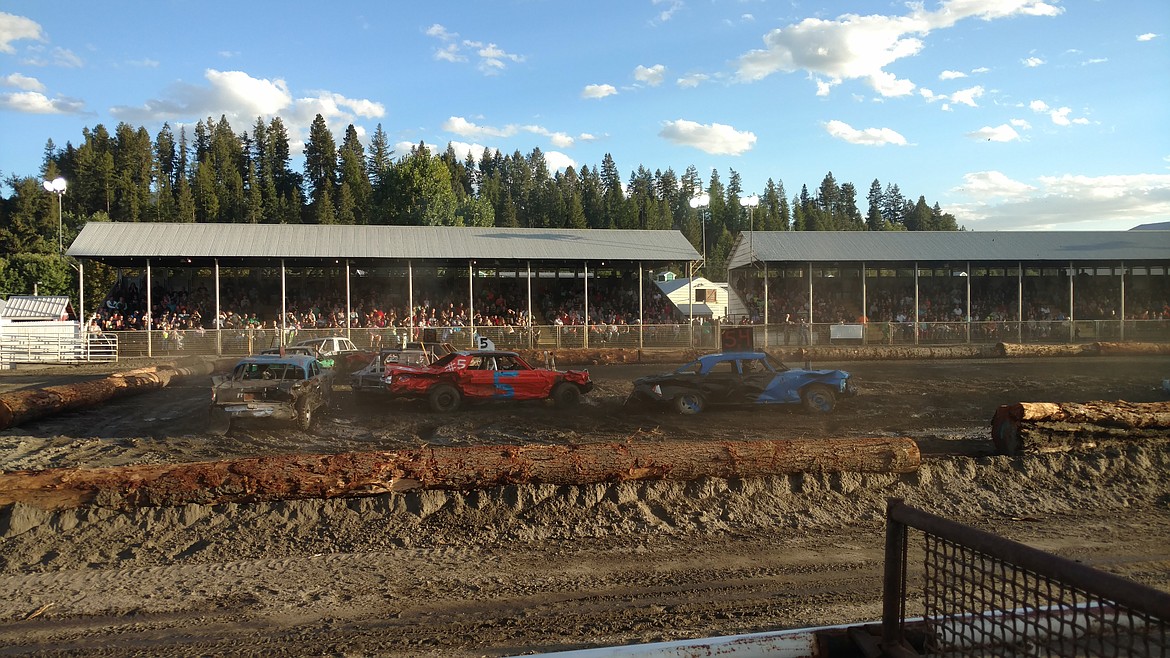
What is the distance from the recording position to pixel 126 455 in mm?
11156

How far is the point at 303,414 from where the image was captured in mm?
13641

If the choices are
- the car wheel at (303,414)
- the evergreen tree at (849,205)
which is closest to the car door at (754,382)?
A: the car wheel at (303,414)

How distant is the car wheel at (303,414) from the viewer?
13.6m

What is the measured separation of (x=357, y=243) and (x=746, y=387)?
2636 centimetres

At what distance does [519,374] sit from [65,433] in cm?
878

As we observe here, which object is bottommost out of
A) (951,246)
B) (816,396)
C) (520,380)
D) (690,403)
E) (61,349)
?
(690,403)

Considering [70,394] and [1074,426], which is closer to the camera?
[1074,426]

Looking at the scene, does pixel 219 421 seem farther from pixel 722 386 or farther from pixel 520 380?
pixel 722 386

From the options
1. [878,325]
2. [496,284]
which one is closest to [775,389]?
[878,325]

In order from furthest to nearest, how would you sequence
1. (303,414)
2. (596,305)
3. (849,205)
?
(849,205) < (596,305) < (303,414)

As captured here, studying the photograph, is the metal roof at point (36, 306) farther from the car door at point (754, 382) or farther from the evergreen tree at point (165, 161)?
the evergreen tree at point (165, 161)

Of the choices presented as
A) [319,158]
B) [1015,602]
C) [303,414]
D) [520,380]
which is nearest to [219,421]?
[303,414]

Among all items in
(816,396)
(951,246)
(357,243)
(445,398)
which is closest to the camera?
(816,396)

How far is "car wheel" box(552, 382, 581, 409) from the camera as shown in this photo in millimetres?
16594
